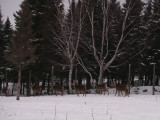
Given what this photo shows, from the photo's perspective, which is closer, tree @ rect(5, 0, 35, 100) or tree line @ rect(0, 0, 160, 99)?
tree @ rect(5, 0, 35, 100)

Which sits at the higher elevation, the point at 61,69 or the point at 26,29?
the point at 26,29

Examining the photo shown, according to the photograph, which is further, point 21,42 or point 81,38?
point 81,38

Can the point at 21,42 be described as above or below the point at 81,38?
below

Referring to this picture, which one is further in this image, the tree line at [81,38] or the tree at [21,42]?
the tree line at [81,38]

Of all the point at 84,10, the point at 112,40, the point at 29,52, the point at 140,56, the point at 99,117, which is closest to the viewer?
the point at 99,117

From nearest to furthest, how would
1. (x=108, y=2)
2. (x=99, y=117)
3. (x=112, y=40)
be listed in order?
1. (x=99, y=117)
2. (x=108, y=2)
3. (x=112, y=40)

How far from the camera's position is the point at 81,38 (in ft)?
81.8

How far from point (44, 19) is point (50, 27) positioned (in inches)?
55.8

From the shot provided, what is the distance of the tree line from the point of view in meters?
23.4

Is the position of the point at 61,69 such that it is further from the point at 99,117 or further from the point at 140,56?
the point at 99,117

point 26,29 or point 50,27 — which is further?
point 50,27

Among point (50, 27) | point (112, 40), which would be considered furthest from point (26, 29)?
point (112, 40)

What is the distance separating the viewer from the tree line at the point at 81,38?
76.8 feet

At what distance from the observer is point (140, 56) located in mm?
34062
